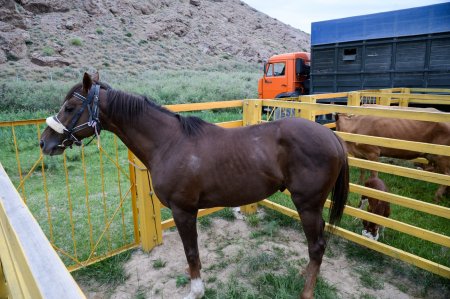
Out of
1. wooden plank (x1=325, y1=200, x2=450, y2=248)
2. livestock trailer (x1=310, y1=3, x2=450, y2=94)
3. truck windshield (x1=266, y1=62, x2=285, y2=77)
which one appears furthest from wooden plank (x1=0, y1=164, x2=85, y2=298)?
truck windshield (x1=266, y1=62, x2=285, y2=77)

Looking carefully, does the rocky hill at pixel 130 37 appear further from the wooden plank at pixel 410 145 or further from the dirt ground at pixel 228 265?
the wooden plank at pixel 410 145

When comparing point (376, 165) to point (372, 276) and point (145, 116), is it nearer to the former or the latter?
point (372, 276)

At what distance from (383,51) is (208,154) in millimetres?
7726

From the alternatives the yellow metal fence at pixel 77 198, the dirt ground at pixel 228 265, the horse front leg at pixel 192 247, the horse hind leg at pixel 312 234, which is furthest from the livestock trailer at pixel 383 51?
the horse front leg at pixel 192 247

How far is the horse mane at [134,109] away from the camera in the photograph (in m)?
2.74

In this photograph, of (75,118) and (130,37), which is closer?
(75,118)

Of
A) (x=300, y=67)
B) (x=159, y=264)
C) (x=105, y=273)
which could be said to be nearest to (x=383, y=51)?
(x=300, y=67)

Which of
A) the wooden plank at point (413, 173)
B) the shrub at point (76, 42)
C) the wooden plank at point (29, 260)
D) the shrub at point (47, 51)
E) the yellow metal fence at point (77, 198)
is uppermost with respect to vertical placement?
the shrub at point (76, 42)

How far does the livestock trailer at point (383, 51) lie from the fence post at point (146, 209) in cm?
744

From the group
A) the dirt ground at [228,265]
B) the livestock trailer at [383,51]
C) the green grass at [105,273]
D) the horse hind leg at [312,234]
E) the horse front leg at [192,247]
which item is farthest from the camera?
the livestock trailer at [383,51]

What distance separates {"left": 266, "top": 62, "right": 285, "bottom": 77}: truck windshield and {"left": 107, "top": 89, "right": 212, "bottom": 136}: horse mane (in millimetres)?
9685

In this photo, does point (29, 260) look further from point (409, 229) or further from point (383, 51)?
point (383, 51)

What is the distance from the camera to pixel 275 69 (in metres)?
12.1

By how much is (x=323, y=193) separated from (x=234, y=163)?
830mm
